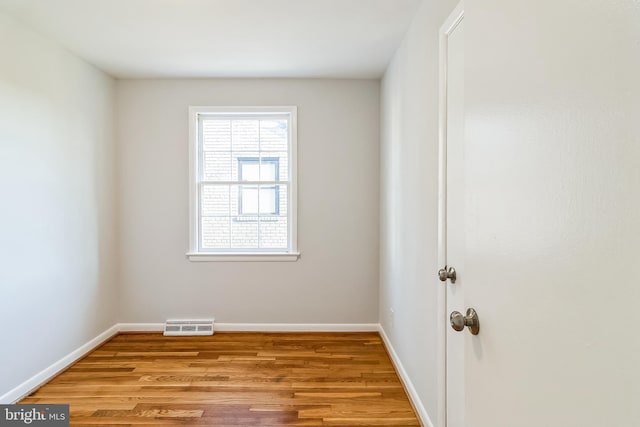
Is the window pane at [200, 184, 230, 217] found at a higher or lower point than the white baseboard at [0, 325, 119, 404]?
higher

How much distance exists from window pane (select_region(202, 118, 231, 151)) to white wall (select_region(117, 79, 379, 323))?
0.18m

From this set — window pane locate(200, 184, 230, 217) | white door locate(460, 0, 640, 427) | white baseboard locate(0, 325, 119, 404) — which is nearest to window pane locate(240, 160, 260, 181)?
window pane locate(200, 184, 230, 217)

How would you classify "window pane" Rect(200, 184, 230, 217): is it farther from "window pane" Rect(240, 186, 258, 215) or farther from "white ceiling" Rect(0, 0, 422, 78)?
"white ceiling" Rect(0, 0, 422, 78)

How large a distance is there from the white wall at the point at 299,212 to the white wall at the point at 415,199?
1.41 feet

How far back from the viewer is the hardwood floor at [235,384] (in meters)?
2.08

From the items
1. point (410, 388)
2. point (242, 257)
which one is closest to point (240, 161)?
point (242, 257)

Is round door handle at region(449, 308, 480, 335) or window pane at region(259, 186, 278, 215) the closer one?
round door handle at region(449, 308, 480, 335)

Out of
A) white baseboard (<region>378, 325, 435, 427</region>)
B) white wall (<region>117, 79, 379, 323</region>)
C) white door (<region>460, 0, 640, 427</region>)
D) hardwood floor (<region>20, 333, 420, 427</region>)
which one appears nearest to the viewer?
white door (<region>460, 0, 640, 427</region>)

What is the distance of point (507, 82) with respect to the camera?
788 millimetres

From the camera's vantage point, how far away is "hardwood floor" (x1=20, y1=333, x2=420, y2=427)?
2.08m

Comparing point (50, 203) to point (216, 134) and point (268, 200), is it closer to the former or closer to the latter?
point (216, 134)

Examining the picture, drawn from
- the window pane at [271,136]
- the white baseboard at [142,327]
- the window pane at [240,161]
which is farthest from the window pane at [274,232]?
the white baseboard at [142,327]

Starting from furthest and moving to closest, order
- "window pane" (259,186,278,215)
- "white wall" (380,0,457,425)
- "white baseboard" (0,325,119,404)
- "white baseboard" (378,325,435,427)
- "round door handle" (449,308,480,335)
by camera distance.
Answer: "window pane" (259,186,278,215) < "white baseboard" (0,325,119,404) < "white baseboard" (378,325,435,427) < "white wall" (380,0,457,425) < "round door handle" (449,308,480,335)

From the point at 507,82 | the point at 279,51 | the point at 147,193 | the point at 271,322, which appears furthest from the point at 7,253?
the point at 507,82
